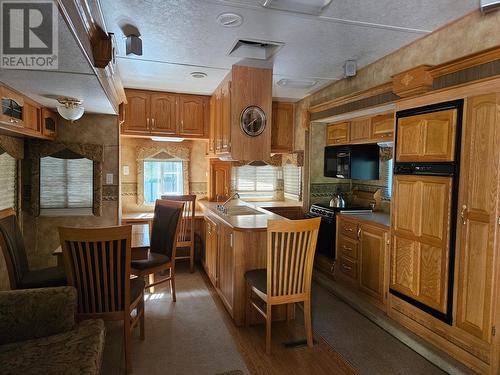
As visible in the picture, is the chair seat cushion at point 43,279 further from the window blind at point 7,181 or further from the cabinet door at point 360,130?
the cabinet door at point 360,130

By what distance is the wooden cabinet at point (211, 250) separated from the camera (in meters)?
3.59

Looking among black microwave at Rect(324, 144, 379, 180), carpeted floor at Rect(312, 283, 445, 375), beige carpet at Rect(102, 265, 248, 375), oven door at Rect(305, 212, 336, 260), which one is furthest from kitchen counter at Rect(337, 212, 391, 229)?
beige carpet at Rect(102, 265, 248, 375)

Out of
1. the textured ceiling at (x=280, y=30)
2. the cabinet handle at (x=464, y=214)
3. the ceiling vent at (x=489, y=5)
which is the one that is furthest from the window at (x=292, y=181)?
the ceiling vent at (x=489, y=5)

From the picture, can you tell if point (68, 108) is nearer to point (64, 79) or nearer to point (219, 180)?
point (64, 79)

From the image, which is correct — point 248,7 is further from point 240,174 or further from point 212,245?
point 240,174

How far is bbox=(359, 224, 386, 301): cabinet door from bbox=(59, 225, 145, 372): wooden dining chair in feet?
7.50

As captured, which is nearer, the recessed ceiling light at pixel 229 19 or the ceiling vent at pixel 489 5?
the ceiling vent at pixel 489 5

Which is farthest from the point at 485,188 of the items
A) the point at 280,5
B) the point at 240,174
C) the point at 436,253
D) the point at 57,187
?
the point at 57,187

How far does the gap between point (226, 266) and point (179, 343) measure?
0.82m

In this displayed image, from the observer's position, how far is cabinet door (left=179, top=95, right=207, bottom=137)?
449 cm

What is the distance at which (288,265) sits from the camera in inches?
98.0

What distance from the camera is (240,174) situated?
524 centimetres

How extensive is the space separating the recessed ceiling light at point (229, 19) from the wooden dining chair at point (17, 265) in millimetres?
2122

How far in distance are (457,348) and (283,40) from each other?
2633mm
